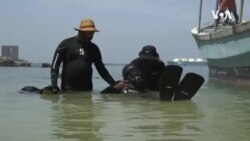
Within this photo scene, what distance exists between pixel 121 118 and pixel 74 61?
115 inches

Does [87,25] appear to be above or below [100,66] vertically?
above

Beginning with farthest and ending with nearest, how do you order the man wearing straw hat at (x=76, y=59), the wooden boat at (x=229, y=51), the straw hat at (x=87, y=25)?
the wooden boat at (x=229, y=51) < the man wearing straw hat at (x=76, y=59) < the straw hat at (x=87, y=25)

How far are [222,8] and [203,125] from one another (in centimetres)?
1544

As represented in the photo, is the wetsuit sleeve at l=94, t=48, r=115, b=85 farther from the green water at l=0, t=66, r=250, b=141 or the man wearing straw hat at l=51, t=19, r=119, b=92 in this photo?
the green water at l=0, t=66, r=250, b=141

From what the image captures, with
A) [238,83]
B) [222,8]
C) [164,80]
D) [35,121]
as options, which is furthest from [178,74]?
[222,8]

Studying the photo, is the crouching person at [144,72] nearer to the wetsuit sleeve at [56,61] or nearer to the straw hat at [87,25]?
the straw hat at [87,25]

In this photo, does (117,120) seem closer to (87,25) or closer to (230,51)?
(87,25)

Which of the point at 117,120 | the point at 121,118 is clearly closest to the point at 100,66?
the point at 121,118

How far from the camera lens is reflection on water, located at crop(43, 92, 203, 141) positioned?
431 centimetres

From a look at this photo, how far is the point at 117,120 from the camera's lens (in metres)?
5.28

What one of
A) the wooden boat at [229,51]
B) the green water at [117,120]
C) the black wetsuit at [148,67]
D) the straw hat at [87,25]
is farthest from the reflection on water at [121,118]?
the wooden boat at [229,51]

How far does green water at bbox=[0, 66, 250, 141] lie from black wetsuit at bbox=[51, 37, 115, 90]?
0.55 metres

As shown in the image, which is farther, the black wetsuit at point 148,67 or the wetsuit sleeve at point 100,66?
the wetsuit sleeve at point 100,66

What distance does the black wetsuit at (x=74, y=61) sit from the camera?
8094 millimetres
